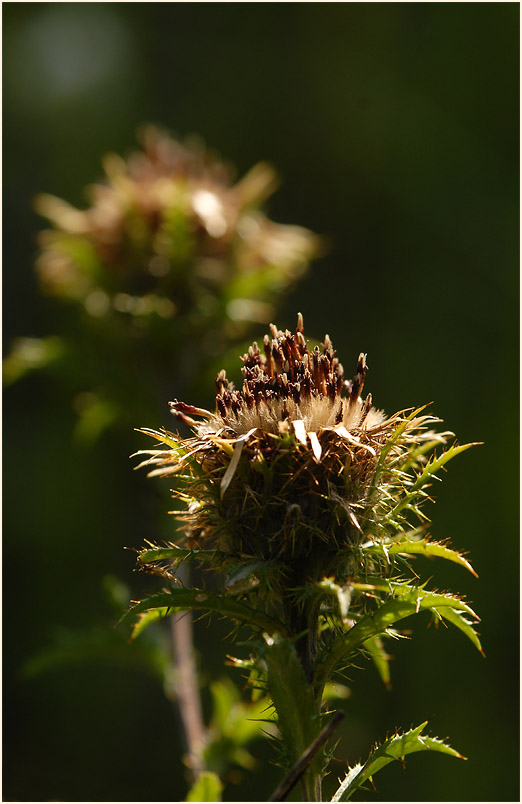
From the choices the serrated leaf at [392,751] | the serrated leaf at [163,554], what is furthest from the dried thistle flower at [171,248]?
the serrated leaf at [392,751]

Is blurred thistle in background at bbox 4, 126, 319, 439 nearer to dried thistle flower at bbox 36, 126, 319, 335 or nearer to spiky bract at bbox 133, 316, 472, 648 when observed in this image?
dried thistle flower at bbox 36, 126, 319, 335

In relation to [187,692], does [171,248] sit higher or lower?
higher

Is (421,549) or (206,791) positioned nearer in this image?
(421,549)

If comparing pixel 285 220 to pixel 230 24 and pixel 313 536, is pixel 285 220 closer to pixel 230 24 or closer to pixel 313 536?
pixel 230 24

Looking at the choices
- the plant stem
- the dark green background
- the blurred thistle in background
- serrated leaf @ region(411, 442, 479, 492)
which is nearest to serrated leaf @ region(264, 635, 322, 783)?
serrated leaf @ region(411, 442, 479, 492)

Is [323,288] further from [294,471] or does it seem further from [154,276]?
[294,471]

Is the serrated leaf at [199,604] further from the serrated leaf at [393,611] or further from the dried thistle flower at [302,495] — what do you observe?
the serrated leaf at [393,611]

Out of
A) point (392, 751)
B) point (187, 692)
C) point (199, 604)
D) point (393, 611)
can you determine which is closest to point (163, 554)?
point (199, 604)
